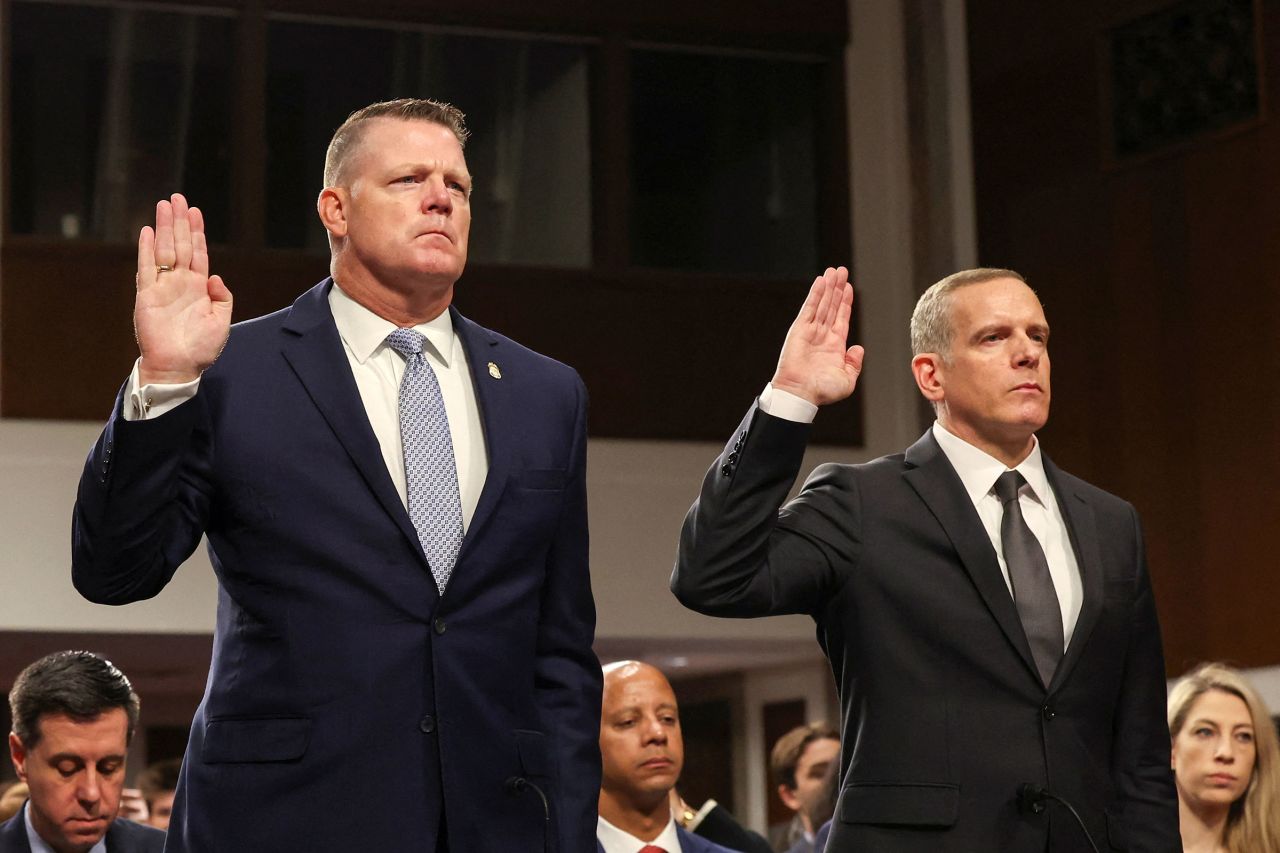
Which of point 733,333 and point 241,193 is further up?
point 241,193

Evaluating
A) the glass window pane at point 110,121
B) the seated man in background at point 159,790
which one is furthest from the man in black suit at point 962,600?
the glass window pane at point 110,121

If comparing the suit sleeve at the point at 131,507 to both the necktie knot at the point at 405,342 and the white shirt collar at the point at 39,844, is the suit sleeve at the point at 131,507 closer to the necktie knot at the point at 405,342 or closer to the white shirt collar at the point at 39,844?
the necktie knot at the point at 405,342

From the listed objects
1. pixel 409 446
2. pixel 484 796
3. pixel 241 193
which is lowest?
pixel 484 796

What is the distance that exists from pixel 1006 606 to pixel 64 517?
5901mm

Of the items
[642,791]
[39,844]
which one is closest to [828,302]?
[642,791]

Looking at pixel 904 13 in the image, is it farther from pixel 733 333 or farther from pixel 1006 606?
pixel 1006 606

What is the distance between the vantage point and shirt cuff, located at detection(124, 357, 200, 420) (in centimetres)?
217

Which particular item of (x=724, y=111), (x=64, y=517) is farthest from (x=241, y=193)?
(x=724, y=111)

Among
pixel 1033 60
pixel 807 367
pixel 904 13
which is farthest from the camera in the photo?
pixel 904 13

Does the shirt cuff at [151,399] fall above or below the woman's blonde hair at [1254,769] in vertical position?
above

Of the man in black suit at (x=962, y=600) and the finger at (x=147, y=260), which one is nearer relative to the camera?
the finger at (x=147, y=260)

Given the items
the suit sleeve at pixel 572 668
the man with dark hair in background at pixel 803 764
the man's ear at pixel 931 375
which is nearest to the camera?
the suit sleeve at pixel 572 668

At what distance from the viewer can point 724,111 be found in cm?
909

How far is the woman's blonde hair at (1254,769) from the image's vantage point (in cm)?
430
